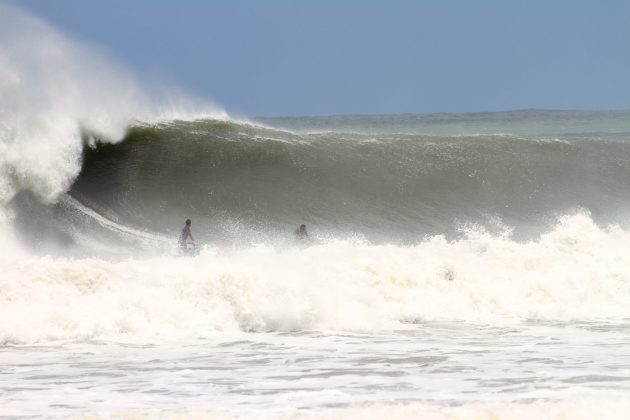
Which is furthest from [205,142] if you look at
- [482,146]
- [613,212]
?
[613,212]

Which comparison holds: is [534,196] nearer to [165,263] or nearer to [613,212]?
[613,212]

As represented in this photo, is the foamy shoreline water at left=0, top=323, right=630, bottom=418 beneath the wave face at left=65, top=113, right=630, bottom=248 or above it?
beneath

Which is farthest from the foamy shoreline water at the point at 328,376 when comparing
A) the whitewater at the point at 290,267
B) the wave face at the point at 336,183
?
the wave face at the point at 336,183

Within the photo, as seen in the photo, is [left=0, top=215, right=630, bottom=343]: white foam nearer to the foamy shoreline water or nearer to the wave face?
the foamy shoreline water

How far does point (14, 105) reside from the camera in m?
19.6

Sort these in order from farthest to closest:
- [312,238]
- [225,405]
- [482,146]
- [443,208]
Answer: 1. [482,146]
2. [443,208]
3. [312,238]
4. [225,405]

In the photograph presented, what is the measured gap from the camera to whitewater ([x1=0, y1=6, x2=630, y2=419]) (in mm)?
8258

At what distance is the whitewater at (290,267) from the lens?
8258 millimetres

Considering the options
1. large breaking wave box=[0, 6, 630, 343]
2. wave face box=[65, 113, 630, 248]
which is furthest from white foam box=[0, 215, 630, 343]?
wave face box=[65, 113, 630, 248]

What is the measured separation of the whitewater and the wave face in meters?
0.05

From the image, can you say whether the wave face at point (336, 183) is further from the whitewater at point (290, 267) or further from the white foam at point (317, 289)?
the white foam at point (317, 289)

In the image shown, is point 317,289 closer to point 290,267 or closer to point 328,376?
point 290,267

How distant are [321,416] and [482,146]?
18.6 m

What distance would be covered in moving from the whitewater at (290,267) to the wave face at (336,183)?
0.18ft
